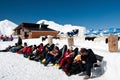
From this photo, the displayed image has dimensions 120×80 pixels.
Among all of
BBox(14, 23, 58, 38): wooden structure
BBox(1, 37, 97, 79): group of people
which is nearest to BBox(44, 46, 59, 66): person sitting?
BBox(1, 37, 97, 79): group of people

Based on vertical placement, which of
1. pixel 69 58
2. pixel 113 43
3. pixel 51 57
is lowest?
pixel 51 57

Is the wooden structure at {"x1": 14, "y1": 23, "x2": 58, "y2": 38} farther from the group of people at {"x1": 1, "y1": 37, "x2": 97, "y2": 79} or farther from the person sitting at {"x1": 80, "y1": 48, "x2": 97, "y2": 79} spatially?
the person sitting at {"x1": 80, "y1": 48, "x2": 97, "y2": 79}

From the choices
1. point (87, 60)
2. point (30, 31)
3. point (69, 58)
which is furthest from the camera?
point (30, 31)

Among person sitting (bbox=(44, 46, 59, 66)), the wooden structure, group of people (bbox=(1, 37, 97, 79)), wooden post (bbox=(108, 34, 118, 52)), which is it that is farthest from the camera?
the wooden structure

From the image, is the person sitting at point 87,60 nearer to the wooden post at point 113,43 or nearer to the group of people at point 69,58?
the group of people at point 69,58

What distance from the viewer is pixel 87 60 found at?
9.50 m

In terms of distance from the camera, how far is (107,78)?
29.6ft

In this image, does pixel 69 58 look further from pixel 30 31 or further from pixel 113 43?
pixel 30 31

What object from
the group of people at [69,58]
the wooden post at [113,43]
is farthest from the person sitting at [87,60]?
the wooden post at [113,43]

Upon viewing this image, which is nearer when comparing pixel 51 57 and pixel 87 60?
pixel 87 60

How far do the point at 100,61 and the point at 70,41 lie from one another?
28.8 ft

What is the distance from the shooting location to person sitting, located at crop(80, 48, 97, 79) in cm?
936

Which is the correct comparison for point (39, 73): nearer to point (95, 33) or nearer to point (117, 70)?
Answer: point (117, 70)

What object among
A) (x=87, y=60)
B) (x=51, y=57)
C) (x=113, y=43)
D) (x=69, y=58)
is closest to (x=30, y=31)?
(x=51, y=57)
